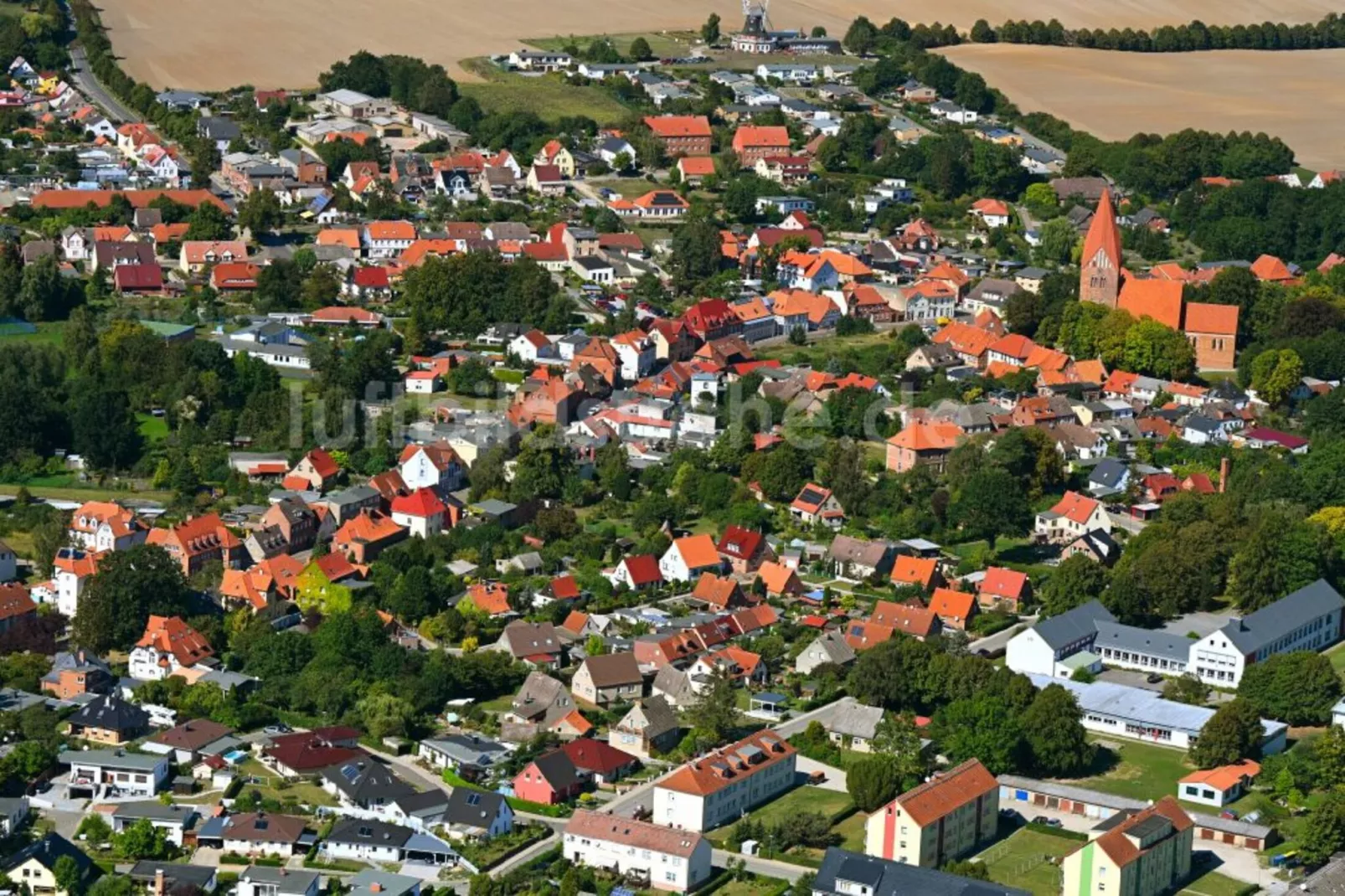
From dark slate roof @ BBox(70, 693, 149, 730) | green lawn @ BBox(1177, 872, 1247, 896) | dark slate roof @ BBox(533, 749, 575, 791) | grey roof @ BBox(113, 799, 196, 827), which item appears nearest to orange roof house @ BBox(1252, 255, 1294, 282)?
green lawn @ BBox(1177, 872, 1247, 896)

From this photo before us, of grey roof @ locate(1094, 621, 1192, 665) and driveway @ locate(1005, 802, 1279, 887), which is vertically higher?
grey roof @ locate(1094, 621, 1192, 665)

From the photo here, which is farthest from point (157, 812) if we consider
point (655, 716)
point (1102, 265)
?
point (1102, 265)

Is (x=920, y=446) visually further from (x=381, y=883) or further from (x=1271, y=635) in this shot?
(x=381, y=883)

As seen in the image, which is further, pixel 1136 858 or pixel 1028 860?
pixel 1028 860

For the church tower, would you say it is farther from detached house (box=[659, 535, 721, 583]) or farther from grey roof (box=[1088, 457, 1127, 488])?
detached house (box=[659, 535, 721, 583])

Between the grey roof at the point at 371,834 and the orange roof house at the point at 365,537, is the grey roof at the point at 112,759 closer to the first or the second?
the grey roof at the point at 371,834

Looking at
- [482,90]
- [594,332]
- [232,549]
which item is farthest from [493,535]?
[482,90]

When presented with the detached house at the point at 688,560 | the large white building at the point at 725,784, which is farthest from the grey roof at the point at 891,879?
the detached house at the point at 688,560
